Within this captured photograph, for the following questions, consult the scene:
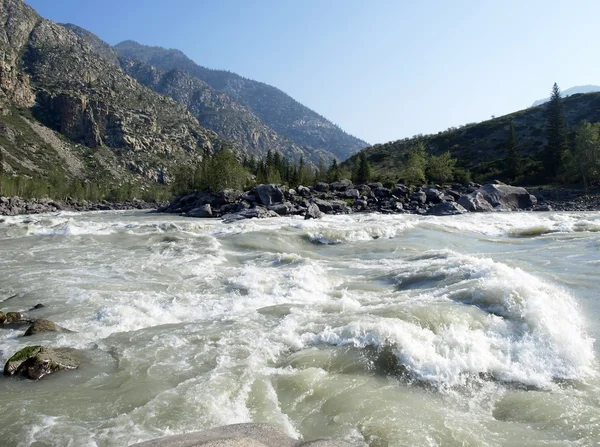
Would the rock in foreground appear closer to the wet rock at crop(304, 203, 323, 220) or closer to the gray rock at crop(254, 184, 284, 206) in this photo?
the wet rock at crop(304, 203, 323, 220)

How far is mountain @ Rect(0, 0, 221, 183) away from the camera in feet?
433

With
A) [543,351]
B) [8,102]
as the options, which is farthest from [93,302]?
[8,102]

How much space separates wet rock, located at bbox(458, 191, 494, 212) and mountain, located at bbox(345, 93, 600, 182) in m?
28.1

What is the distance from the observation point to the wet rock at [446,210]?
42.8 meters

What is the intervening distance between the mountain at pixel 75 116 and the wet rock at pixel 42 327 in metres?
121

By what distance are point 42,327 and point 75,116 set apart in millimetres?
163707

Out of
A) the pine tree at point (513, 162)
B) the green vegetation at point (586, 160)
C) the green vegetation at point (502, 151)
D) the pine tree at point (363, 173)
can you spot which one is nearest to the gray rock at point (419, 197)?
the green vegetation at point (502, 151)

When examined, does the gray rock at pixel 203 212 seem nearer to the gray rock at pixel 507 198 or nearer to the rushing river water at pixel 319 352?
the rushing river water at pixel 319 352

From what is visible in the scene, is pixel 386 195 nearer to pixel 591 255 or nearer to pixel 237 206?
pixel 237 206

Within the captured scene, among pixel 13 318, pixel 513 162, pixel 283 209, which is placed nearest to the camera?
pixel 13 318

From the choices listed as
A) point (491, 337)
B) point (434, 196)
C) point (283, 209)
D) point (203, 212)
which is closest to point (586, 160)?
point (434, 196)

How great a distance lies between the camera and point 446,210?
43.3 meters

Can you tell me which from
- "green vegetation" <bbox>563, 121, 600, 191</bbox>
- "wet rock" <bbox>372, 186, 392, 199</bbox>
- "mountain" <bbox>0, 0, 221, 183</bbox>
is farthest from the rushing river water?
"mountain" <bbox>0, 0, 221, 183</bbox>

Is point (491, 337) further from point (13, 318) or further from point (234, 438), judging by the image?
point (13, 318)
